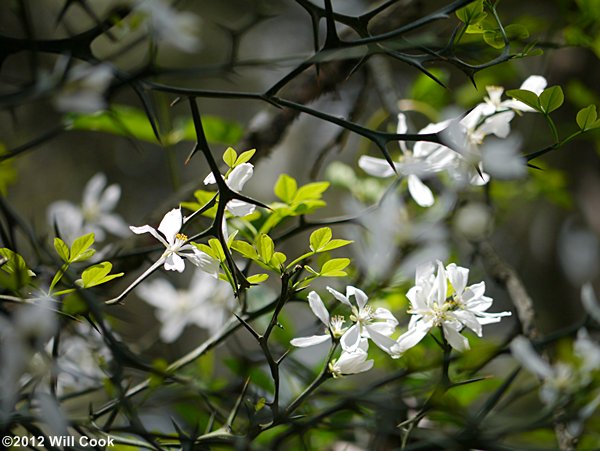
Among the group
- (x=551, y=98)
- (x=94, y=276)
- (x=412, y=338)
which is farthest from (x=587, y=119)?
(x=94, y=276)

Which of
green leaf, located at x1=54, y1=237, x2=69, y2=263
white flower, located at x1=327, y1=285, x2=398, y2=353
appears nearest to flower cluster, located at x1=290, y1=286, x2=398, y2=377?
white flower, located at x1=327, y1=285, x2=398, y2=353

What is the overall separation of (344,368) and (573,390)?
0.12 meters

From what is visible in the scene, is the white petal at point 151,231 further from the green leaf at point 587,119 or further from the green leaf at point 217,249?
the green leaf at point 587,119

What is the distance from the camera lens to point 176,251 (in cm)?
28

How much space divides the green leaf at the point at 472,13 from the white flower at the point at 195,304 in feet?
0.95

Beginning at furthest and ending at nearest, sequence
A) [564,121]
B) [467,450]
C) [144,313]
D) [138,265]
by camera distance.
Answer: [144,313], [564,121], [138,265], [467,450]

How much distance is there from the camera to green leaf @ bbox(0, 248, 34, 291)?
231mm

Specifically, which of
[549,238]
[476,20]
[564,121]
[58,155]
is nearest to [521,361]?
[476,20]

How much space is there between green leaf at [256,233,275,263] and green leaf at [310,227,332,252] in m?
0.02

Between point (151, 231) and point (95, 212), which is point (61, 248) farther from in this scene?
point (95, 212)

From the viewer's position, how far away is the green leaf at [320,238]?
28cm

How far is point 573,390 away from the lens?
0.31 meters

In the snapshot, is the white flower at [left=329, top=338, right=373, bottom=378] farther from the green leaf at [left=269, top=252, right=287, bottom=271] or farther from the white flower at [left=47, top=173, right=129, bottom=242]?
the white flower at [left=47, top=173, right=129, bottom=242]

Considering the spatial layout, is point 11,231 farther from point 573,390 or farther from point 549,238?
point 549,238
